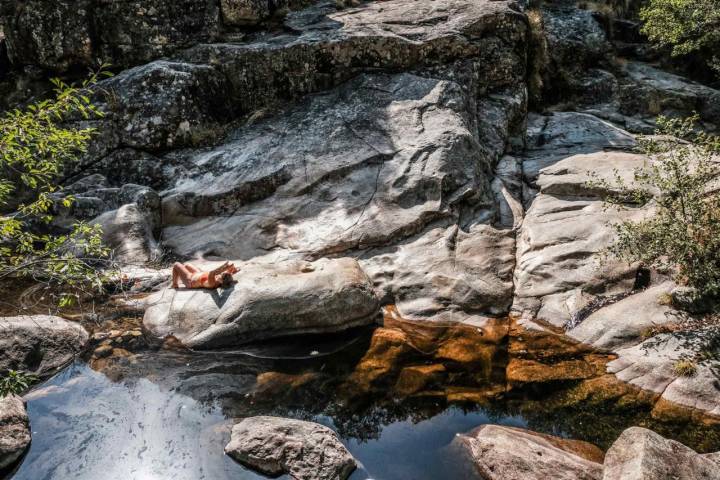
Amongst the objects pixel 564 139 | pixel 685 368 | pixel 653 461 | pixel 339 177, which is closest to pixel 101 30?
pixel 339 177

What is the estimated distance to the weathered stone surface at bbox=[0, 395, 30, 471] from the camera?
5660 millimetres

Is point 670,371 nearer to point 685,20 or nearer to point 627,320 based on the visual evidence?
point 627,320

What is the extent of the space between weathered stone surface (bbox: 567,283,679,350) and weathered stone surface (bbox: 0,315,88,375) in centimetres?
848

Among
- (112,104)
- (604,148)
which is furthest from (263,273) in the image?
(604,148)

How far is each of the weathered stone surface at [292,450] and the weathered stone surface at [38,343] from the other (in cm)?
374

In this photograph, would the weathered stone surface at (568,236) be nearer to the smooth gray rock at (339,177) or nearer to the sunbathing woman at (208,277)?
the smooth gray rock at (339,177)

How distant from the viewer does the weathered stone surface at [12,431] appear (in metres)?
5.66

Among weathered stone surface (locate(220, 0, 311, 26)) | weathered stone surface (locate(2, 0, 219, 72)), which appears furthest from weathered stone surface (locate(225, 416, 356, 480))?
weathered stone surface (locate(220, 0, 311, 26))

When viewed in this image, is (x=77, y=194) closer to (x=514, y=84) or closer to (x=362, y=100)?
(x=362, y=100)

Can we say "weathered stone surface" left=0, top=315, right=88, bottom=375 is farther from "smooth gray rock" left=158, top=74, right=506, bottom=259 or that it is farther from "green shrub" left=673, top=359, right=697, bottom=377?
"green shrub" left=673, top=359, right=697, bottom=377

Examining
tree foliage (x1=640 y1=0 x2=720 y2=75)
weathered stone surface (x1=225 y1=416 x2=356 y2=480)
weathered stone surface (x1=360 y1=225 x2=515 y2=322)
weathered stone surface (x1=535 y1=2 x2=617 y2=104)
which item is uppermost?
tree foliage (x1=640 y1=0 x2=720 y2=75)

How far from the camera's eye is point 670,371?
22.6 ft

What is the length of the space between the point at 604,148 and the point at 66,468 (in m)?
13.8

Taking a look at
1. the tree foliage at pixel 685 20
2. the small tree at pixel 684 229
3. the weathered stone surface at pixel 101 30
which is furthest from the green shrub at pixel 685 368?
the weathered stone surface at pixel 101 30
